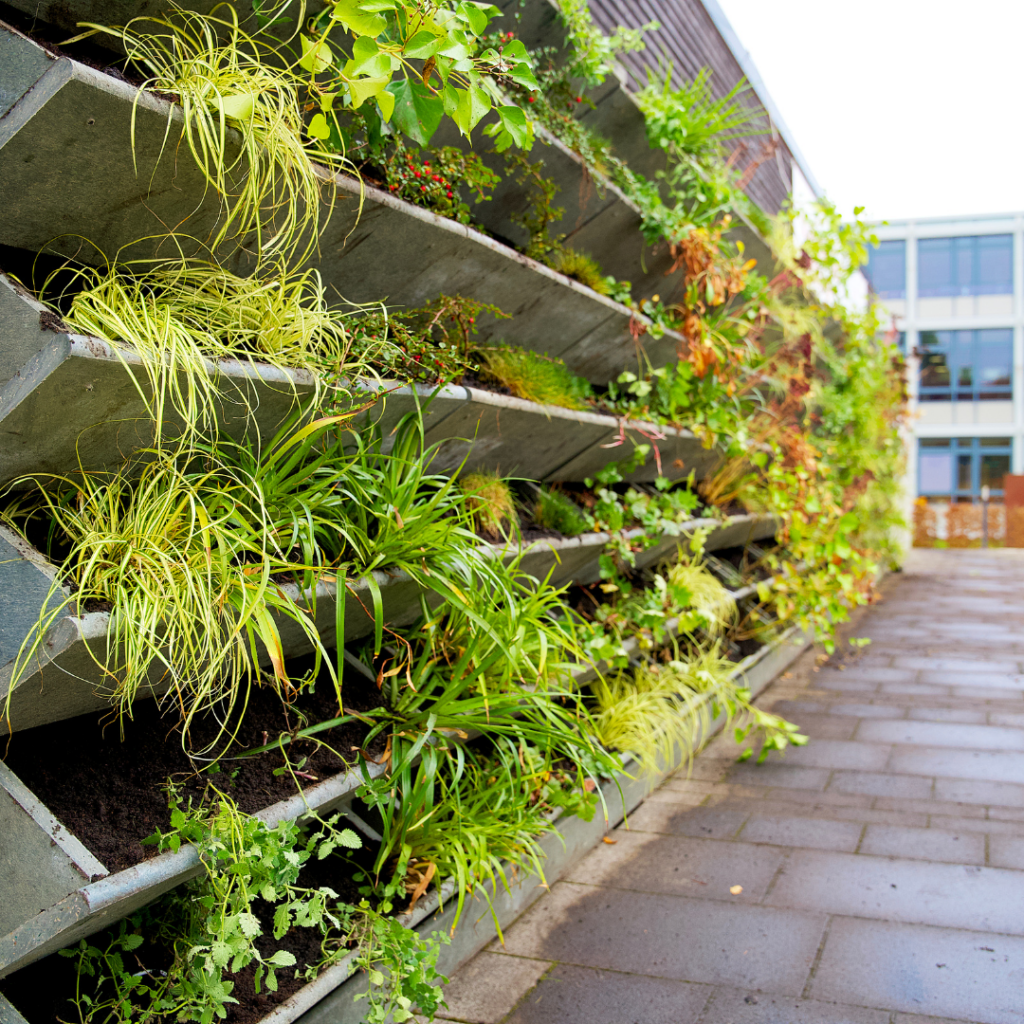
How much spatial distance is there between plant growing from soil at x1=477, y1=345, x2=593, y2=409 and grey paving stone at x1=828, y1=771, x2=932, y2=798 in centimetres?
188

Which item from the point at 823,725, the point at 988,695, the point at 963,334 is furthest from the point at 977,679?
the point at 963,334

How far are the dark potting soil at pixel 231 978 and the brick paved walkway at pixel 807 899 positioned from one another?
413 mm

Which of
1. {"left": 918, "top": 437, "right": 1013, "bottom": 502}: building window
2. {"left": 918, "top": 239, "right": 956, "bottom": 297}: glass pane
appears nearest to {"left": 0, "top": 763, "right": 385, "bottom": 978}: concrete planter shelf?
{"left": 918, "top": 437, "right": 1013, "bottom": 502}: building window

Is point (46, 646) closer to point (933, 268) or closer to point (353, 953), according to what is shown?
point (353, 953)

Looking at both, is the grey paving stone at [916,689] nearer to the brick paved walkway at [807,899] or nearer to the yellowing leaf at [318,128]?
the brick paved walkway at [807,899]

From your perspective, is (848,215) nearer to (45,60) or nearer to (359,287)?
(359,287)

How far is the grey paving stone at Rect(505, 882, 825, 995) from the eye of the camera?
6.95ft

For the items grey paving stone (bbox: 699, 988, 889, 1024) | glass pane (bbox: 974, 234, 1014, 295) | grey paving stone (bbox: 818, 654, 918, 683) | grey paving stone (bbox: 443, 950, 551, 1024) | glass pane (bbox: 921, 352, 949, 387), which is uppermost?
glass pane (bbox: 974, 234, 1014, 295)

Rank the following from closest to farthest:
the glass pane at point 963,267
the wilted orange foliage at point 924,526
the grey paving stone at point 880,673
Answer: the grey paving stone at point 880,673 → the wilted orange foliage at point 924,526 → the glass pane at point 963,267

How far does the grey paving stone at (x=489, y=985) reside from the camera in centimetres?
198

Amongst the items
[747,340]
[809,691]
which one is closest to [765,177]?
[747,340]

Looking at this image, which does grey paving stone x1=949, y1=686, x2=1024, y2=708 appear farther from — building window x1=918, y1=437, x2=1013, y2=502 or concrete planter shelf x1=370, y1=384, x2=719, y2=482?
building window x1=918, y1=437, x2=1013, y2=502

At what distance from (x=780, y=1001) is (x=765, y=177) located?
6.48 m

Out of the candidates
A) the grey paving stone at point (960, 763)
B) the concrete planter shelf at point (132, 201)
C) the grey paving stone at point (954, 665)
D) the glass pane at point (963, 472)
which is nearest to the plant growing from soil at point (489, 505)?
the concrete planter shelf at point (132, 201)
